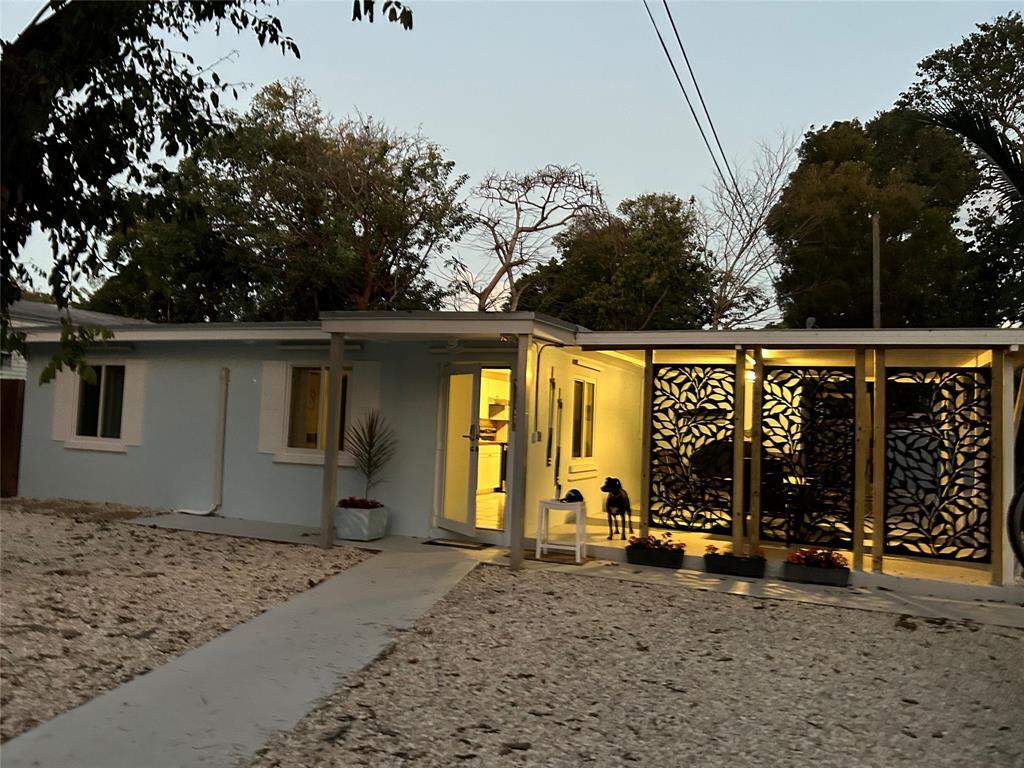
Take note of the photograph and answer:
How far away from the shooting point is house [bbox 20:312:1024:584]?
277 inches

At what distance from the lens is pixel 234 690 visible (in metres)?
3.94

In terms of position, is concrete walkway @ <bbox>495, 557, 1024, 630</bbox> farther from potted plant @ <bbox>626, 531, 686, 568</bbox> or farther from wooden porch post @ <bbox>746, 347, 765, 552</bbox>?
wooden porch post @ <bbox>746, 347, 765, 552</bbox>

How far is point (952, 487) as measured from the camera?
694cm

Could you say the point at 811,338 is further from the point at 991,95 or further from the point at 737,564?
the point at 991,95

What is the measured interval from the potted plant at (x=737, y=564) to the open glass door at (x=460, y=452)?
246 centimetres

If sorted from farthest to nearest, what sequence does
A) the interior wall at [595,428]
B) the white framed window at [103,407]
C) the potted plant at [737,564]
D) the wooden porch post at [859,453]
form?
1. the white framed window at [103,407]
2. the interior wall at [595,428]
3. the potted plant at [737,564]
4. the wooden porch post at [859,453]

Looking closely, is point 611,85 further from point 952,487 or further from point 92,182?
point 92,182

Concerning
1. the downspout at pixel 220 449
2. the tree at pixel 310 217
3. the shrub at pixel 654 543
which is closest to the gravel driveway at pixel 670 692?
the shrub at pixel 654 543

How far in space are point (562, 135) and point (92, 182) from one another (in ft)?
49.3

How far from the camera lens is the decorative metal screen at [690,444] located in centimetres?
778

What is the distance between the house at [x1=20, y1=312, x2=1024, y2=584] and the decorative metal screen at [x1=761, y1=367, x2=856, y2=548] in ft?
0.07

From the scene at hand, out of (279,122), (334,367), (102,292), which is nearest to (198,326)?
(334,367)

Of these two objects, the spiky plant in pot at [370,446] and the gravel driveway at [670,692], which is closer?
the gravel driveway at [670,692]

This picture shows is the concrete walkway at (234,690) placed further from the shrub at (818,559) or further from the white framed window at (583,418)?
the white framed window at (583,418)
